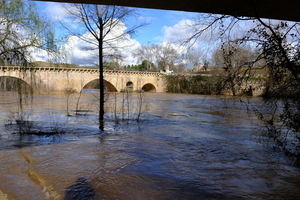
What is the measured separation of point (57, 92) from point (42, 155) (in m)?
40.7

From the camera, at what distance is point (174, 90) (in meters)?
63.8

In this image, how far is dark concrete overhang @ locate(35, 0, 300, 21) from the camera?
6.00 metres

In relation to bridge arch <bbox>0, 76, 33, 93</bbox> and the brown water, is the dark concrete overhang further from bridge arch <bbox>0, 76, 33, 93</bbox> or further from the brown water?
bridge arch <bbox>0, 76, 33, 93</bbox>

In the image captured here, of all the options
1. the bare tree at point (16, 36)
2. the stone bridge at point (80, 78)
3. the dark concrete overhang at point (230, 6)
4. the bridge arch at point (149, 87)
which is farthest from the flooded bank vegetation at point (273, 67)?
the bridge arch at point (149, 87)

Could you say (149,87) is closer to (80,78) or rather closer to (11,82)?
(80,78)

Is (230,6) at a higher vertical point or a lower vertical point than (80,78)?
higher

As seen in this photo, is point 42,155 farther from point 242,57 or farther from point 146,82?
point 146,82

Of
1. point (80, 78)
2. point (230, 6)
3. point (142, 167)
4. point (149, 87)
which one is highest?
point (230, 6)

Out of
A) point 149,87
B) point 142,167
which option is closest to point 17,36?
point 142,167

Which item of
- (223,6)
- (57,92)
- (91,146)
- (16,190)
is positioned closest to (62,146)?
(91,146)

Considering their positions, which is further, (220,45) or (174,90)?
(174,90)

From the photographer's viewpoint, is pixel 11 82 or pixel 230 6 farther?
pixel 11 82

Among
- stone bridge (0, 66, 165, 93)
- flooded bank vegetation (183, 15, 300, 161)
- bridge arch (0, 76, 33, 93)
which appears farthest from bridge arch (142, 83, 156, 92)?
flooded bank vegetation (183, 15, 300, 161)

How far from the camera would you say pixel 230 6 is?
6.40 meters
